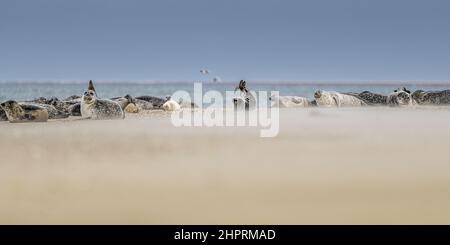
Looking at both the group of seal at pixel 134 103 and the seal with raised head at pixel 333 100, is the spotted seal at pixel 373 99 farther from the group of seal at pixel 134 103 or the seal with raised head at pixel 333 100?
the seal with raised head at pixel 333 100

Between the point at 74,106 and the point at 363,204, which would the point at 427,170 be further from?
the point at 74,106

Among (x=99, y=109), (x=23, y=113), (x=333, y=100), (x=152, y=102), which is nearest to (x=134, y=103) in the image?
(x=152, y=102)

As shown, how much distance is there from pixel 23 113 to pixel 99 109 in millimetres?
1640

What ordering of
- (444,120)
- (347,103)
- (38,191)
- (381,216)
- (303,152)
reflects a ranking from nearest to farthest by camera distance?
(381,216) < (38,191) < (303,152) < (444,120) < (347,103)

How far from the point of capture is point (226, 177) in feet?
20.5

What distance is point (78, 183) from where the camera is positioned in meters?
5.99

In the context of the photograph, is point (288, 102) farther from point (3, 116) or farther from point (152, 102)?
point (3, 116)

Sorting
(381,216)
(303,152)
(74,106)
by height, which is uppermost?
(74,106)

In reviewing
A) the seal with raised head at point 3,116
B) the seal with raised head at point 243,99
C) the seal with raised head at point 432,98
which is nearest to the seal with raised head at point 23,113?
the seal with raised head at point 3,116

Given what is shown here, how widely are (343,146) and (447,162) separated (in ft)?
5.16

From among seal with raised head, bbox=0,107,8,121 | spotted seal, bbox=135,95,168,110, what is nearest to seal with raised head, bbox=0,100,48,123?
seal with raised head, bbox=0,107,8,121

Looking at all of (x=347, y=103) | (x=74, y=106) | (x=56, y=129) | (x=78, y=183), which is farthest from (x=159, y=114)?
(x=78, y=183)

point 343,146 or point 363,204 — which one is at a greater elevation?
point 343,146

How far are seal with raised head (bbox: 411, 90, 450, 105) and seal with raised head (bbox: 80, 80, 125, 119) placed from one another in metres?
9.76
